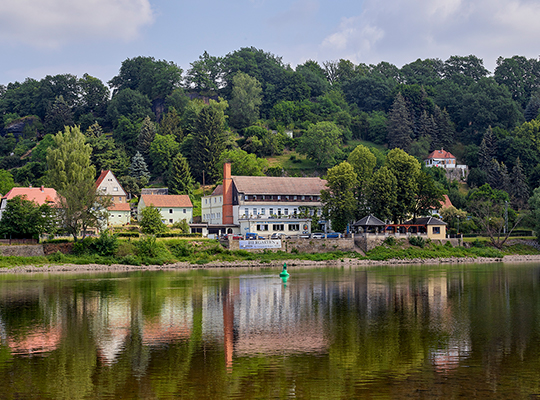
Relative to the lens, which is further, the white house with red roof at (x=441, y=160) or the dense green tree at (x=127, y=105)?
the dense green tree at (x=127, y=105)

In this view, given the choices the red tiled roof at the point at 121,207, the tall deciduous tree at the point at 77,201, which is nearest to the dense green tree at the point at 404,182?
the tall deciduous tree at the point at 77,201

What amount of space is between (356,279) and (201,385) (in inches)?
1233

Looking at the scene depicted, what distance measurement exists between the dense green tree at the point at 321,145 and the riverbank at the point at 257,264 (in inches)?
1735

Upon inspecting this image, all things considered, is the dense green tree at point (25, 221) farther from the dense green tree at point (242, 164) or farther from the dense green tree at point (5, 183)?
the dense green tree at point (242, 164)

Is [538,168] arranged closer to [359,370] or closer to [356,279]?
[356,279]

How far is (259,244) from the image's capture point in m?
66.7

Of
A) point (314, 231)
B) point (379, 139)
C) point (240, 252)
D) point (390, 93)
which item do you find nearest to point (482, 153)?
point (379, 139)

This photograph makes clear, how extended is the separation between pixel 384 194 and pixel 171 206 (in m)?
29.4

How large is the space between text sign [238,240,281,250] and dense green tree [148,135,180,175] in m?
Answer: 40.8

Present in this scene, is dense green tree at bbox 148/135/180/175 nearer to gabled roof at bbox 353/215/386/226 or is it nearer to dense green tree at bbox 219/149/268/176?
dense green tree at bbox 219/149/268/176

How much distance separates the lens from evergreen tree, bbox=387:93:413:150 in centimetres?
12794

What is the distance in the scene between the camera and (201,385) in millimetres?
15992

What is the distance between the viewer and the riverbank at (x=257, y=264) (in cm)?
5753

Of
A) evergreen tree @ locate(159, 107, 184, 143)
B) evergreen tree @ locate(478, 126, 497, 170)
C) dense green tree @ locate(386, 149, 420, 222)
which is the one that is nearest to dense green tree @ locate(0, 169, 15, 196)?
evergreen tree @ locate(159, 107, 184, 143)
